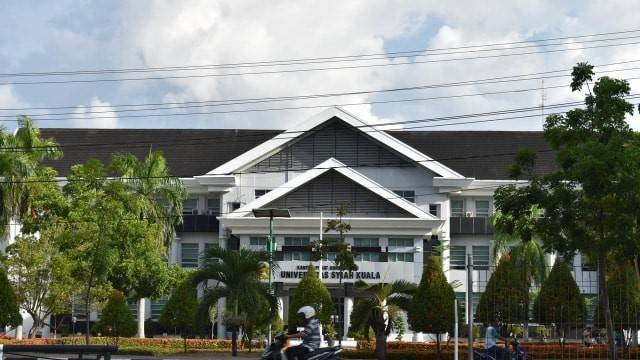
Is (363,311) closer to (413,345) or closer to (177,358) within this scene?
(413,345)

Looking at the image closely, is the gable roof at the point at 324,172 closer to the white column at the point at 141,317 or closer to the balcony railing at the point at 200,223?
the balcony railing at the point at 200,223

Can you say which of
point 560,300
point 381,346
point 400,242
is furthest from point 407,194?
point 560,300

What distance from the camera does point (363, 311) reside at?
38.6 m

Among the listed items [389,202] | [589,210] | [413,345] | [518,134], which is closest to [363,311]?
[413,345]

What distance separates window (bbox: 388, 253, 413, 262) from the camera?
54219mm

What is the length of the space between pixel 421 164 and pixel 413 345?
16.9 meters

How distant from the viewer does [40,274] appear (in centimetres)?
4291

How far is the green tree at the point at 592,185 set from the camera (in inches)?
1058

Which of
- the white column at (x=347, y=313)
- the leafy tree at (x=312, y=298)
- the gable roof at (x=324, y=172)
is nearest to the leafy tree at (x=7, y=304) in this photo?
the leafy tree at (x=312, y=298)

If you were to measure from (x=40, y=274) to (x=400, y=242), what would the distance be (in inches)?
783

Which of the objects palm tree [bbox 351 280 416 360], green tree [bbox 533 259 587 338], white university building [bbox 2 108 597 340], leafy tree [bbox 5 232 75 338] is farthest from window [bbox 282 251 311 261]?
green tree [bbox 533 259 587 338]

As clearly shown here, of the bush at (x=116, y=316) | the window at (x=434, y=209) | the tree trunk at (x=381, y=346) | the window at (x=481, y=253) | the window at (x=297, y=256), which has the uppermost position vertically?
the window at (x=434, y=209)

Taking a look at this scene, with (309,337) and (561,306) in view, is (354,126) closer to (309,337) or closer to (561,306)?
(561,306)

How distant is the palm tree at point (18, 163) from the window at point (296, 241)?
1313 centimetres
